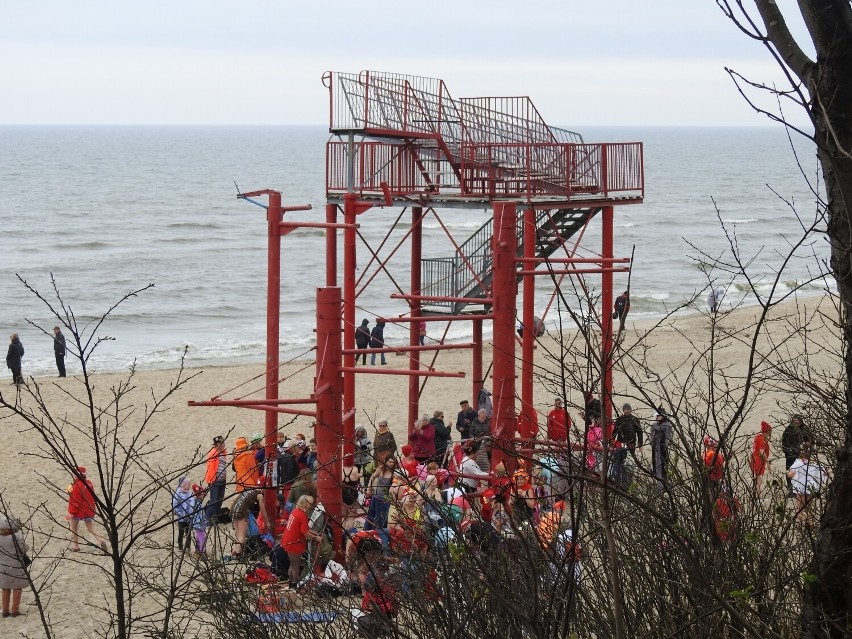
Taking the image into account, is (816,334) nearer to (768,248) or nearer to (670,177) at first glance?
(768,248)

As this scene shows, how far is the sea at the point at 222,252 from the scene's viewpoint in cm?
3622

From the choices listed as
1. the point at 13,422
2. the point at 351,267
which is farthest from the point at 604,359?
the point at 13,422

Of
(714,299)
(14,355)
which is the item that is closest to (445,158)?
(714,299)

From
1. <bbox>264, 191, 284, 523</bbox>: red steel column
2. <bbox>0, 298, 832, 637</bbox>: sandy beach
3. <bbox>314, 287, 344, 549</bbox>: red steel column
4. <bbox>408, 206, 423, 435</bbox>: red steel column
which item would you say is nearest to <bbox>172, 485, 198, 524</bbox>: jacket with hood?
<bbox>0, 298, 832, 637</bbox>: sandy beach

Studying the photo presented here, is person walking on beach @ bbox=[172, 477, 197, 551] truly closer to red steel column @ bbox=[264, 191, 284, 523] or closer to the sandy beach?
the sandy beach

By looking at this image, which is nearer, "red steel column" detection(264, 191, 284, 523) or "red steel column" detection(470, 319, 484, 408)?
"red steel column" detection(264, 191, 284, 523)

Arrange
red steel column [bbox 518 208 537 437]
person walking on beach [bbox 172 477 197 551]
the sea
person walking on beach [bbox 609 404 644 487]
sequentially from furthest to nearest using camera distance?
the sea → red steel column [bbox 518 208 537 437] → person walking on beach [bbox 609 404 644 487] → person walking on beach [bbox 172 477 197 551]

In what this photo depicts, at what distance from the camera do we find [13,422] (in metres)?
21.8

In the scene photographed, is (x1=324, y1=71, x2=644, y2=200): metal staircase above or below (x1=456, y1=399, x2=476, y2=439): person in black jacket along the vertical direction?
above

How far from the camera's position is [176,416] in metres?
22.5

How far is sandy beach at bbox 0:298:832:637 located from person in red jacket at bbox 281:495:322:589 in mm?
789

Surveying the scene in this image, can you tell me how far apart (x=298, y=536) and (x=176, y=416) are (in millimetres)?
12156

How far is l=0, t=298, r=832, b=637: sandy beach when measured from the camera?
12.5 metres

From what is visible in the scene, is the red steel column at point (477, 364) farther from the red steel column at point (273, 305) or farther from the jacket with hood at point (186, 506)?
the jacket with hood at point (186, 506)
